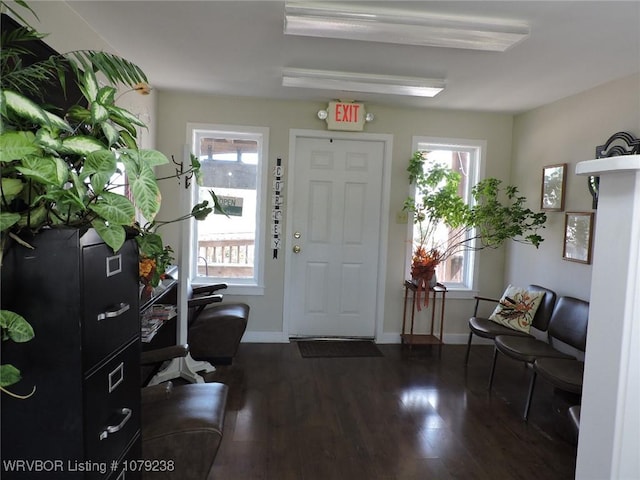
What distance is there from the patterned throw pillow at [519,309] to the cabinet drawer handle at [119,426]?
3.06 metres

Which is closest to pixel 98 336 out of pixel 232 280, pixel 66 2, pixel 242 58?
pixel 66 2

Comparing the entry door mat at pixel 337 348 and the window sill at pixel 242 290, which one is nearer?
the entry door mat at pixel 337 348

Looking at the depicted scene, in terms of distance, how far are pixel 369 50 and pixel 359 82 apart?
0.49m

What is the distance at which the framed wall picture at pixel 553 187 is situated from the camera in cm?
346

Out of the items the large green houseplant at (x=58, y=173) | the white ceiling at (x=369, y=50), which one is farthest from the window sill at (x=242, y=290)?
the large green houseplant at (x=58, y=173)

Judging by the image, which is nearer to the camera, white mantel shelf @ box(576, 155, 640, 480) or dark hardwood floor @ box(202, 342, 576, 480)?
white mantel shelf @ box(576, 155, 640, 480)

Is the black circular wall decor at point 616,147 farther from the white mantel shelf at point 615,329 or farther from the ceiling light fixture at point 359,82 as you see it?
the white mantel shelf at point 615,329

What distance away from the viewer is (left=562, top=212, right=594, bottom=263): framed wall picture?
10.3 feet

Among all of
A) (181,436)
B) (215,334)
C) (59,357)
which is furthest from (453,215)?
(59,357)

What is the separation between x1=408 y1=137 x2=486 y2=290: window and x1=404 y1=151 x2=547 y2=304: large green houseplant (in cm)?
8

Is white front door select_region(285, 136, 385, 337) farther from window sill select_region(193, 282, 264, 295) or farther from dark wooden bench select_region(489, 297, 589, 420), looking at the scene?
dark wooden bench select_region(489, 297, 589, 420)

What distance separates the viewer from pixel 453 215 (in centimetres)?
383

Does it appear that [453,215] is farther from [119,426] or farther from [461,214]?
[119,426]

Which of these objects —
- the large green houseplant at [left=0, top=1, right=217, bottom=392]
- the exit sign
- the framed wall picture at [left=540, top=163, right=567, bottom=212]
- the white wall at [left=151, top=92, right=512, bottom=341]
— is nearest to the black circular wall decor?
the framed wall picture at [left=540, top=163, right=567, bottom=212]
